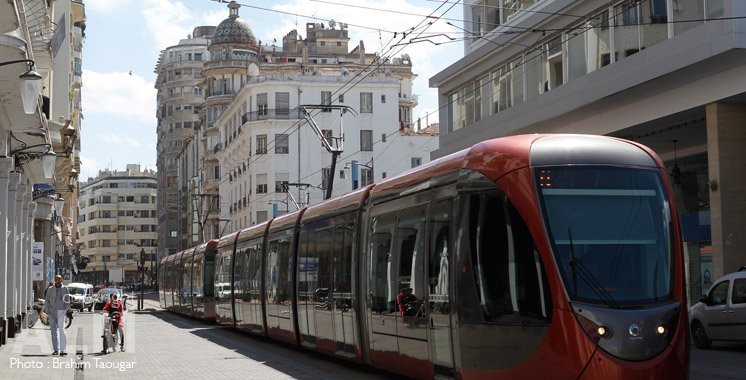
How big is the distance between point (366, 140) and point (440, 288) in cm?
6221

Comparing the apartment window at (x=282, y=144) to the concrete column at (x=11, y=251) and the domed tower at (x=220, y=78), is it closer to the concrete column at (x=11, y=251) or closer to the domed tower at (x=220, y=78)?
the domed tower at (x=220, y=78)

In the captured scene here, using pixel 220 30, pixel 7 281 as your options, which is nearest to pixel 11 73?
pixel 7 281

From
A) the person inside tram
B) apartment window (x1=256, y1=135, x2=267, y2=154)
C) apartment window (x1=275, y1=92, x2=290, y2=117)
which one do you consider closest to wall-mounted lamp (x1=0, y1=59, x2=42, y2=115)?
the person inside tram

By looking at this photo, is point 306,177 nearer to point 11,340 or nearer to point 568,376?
point 11,340

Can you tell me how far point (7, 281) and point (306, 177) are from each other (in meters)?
47.4

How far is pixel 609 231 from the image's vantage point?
11.2 meters

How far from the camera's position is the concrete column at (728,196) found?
25.8 m

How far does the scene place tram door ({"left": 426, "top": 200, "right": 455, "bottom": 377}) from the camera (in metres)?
12.7

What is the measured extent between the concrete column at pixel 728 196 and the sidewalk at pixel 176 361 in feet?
33.1

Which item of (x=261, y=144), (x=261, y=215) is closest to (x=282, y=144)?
(x=261, y=144)

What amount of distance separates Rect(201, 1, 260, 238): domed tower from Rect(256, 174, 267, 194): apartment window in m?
13.7

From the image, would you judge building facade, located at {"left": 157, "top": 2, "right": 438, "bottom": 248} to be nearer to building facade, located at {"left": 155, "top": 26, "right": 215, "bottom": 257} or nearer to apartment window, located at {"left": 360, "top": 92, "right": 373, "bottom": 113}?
apartment window, located at {"left": 360, "top": 92, "right": 373, "bottom": 113}

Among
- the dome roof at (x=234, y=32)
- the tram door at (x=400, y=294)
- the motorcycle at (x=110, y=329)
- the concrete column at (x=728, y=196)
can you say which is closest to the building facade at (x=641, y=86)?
the concrete column at (x=728, y=196)

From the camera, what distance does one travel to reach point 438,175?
13.4 m
